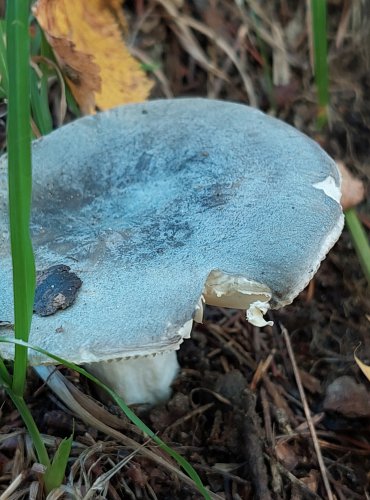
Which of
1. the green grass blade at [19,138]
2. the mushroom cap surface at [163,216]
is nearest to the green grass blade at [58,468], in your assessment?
the mushroom cap surface at [163,216]

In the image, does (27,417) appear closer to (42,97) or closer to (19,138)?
(19,138)

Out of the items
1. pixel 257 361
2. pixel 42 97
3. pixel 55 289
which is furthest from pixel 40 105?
pixel 257 361

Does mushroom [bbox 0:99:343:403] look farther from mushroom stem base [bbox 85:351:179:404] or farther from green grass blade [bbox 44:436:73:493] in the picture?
green grass blade [bbox 44:436:73:493]

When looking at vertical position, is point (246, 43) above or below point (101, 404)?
above

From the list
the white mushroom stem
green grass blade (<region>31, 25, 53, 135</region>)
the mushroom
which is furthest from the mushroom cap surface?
the white mushroom stem

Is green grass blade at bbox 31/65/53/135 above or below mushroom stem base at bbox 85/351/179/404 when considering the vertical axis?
above

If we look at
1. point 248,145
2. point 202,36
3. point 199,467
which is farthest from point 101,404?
point 202,36

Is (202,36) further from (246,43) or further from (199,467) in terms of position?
(199,467)
